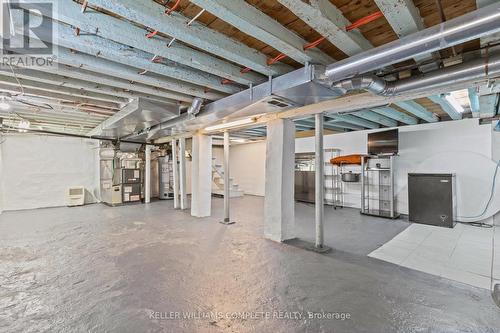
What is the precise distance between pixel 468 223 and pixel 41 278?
276 inches

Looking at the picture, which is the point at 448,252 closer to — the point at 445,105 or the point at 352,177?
the point at 445,105

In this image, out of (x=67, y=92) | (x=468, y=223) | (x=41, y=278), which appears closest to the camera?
(x=41, y=278)

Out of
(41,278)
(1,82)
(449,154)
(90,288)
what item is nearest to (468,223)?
(449,154)

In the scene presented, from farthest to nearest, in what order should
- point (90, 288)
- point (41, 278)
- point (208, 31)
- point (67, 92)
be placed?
point (67, 92) < point (41, 278) < point (90, 288) < point (208, 31)

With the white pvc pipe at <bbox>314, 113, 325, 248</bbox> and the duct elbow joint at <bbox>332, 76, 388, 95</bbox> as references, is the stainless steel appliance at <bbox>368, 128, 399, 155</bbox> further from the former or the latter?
the duct elbow joint at <bbox>332, 76, 388, 95</bbox>

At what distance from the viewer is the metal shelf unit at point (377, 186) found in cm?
557

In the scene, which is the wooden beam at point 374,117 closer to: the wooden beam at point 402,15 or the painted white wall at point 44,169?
the wooden beam at point 402,15

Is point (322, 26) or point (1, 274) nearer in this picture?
point (322, 26)

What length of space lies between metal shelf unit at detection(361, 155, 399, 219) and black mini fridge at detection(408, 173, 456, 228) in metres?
0.46

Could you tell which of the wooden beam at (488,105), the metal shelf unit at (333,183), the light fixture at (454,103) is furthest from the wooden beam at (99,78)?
the metal shelf unit at (333,183)

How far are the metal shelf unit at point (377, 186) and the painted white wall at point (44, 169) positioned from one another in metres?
8.35

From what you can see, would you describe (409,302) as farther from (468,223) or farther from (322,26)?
(468,223)

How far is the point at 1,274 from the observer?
8.38ft

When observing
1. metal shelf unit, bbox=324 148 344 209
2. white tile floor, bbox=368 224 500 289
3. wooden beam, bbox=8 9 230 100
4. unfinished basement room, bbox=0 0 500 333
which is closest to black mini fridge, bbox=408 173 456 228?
unfinished basement room, bbox=0 0 500 333
